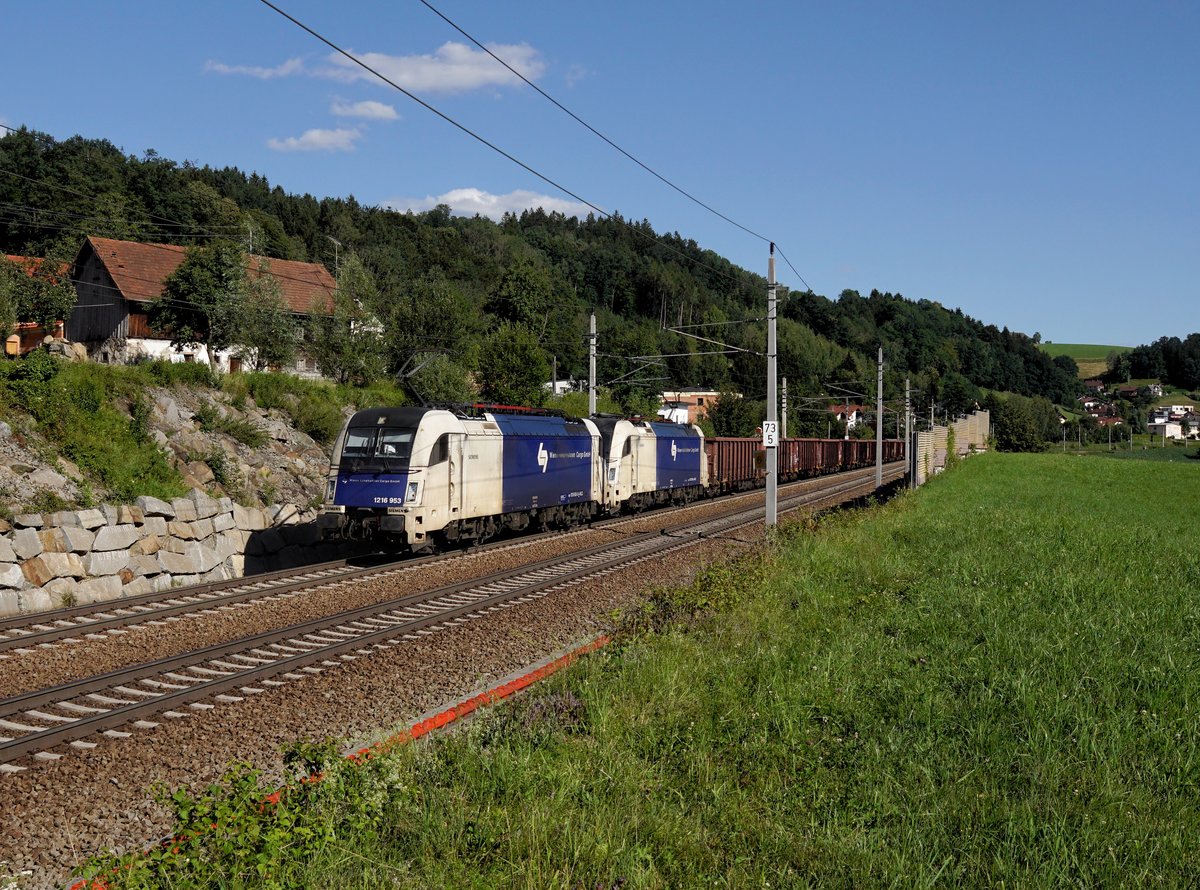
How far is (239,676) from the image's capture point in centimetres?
1017

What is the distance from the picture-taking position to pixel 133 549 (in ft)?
54.2

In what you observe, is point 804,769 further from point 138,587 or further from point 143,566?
point 143,566

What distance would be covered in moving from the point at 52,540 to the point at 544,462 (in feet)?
37.8

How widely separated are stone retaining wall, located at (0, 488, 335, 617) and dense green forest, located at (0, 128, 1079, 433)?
5.77 m

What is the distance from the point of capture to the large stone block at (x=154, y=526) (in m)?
16.8

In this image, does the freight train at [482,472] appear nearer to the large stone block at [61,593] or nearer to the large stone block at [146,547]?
the large stone block at [146,547]

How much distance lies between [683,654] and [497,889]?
4.81 metres

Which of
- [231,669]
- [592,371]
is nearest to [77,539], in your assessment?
[231,669]

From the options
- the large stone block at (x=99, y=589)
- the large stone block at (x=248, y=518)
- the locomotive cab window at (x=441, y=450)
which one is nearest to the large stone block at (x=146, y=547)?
the large stone block at (x=99, y=589)

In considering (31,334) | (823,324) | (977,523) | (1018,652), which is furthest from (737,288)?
(1018,652)

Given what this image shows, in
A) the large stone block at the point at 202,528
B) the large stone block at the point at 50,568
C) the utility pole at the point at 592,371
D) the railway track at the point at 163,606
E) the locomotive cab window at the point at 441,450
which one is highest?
the utility pole at the point at 592,371

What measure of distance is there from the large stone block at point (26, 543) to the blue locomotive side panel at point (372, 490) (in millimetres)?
5258

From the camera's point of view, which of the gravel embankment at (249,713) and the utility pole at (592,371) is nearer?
the gravel embankment at (249,713)

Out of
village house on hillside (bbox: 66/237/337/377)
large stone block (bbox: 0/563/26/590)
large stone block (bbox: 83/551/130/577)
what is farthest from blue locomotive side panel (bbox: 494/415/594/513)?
village house on hillside (bbox: 66/237/337/377)
